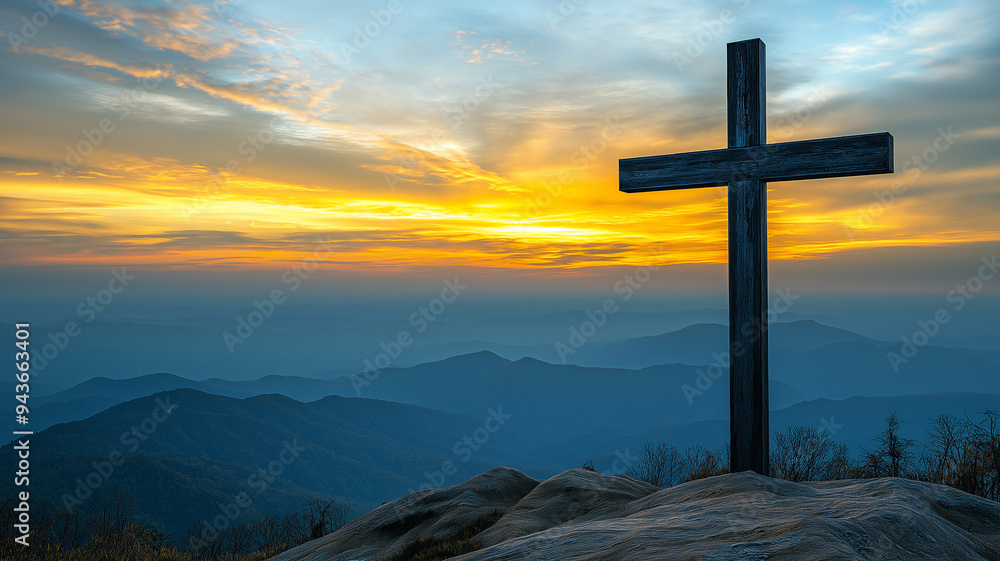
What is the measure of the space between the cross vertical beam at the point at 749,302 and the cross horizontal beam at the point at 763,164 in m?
0.17

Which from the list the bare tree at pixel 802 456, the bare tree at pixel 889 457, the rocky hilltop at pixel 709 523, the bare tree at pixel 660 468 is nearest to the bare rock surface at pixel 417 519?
the rocky hilltop at pixel 709 523

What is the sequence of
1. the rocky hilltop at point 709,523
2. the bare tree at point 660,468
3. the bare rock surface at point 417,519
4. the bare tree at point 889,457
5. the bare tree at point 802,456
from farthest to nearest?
the bare tree at point 660,468
the bare tree at point 802,456
the bare tree at point 889,457
the bare rock surface at point 417,519
the rocky hilltop at point 709,523

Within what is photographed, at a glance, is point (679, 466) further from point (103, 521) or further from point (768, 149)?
point (103, 521)

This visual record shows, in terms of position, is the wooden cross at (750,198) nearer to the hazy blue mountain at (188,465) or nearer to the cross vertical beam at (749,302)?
the cross vertical beam at (749,302)

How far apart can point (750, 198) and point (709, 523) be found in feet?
14.1

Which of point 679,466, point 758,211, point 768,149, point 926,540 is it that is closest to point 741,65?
point 768,149

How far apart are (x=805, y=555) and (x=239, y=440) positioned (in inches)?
8418

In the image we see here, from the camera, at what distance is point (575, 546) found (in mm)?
4172

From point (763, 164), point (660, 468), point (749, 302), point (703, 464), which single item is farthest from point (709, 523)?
point (660, 468)

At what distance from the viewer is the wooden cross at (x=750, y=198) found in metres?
6.98

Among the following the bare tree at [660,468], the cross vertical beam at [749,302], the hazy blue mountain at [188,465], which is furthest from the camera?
the hazy blue mountain at [188,465]

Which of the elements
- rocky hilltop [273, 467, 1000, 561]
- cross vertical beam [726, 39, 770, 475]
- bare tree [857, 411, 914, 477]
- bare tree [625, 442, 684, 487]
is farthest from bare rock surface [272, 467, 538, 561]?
bare tree [857, 411, 914, 477]

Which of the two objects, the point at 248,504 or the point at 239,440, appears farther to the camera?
the point at 239,440

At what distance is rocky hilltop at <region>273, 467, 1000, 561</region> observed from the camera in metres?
3.55
